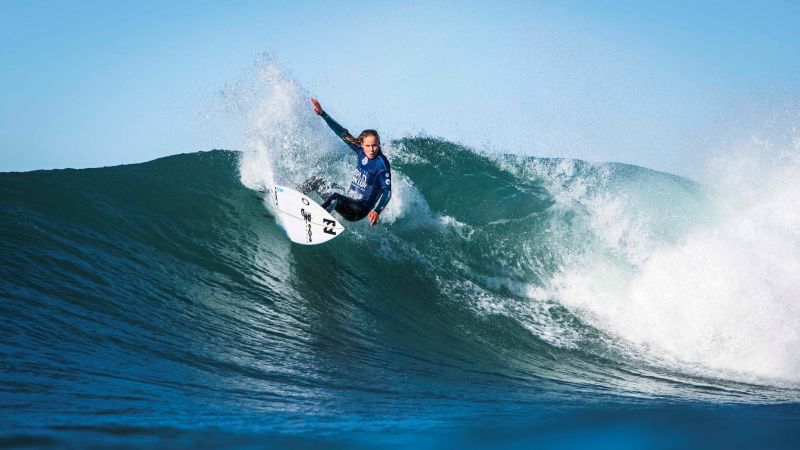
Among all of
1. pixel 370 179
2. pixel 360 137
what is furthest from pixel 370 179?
pixel 360 137

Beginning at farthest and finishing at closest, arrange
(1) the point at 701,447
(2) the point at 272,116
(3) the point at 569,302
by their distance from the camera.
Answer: (2) the point at 272,116 → (3) the point at 569,302 → (1) the point at 701,447

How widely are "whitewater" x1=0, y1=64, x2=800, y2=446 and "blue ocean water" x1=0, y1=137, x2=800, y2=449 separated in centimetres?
3

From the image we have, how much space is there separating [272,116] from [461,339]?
688 cm

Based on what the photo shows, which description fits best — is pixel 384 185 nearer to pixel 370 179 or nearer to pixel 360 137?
pixel 370 179

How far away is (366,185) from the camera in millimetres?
8422

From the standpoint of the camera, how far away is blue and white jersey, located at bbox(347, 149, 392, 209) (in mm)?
8320

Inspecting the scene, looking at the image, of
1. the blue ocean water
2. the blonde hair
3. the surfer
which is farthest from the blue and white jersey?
the blue ocean water

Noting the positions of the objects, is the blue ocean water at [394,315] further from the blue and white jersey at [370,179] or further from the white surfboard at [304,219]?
the blue and white jersey at [370,179]

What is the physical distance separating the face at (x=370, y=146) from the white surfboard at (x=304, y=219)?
3.16ft

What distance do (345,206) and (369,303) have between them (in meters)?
1.72

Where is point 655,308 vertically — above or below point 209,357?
above

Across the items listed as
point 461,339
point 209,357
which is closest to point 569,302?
point 461,339

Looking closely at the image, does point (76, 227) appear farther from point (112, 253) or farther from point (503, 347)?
point (503, 347)

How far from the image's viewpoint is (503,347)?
6.52 metres
